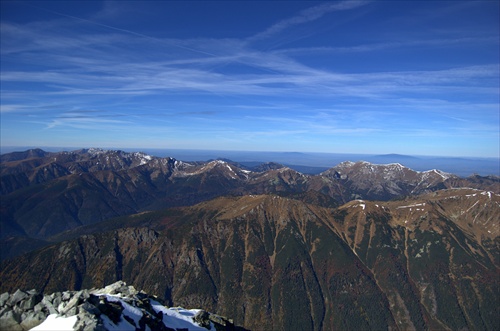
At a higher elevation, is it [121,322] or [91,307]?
[91,307]

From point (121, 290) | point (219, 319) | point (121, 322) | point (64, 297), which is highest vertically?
point (64, 297)

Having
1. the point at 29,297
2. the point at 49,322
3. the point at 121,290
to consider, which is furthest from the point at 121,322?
the point at 121,290

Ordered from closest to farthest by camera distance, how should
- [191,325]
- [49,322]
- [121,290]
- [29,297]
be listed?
[49,322] < [29,297] < [191,325] < [121,290]

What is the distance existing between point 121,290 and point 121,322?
113 ft

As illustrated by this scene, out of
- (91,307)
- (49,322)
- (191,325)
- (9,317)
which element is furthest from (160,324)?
(9,317)

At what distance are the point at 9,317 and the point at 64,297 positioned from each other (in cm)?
927

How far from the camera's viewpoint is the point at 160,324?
77000 millimetres

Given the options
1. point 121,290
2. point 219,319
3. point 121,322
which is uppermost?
point 121,322

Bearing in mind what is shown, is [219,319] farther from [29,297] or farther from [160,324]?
[29,297]

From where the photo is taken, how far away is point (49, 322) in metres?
58.1

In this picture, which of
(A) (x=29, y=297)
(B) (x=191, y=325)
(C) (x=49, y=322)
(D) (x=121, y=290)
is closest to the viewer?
(C) (x=49, y=322)

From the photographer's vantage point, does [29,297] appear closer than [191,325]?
Yes

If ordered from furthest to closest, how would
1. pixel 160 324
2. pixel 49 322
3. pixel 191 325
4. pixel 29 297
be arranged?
pixel 191 325, pixel 160 324, pixel 29 297, pixel 49 322

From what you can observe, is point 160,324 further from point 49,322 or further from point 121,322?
point 49,322
